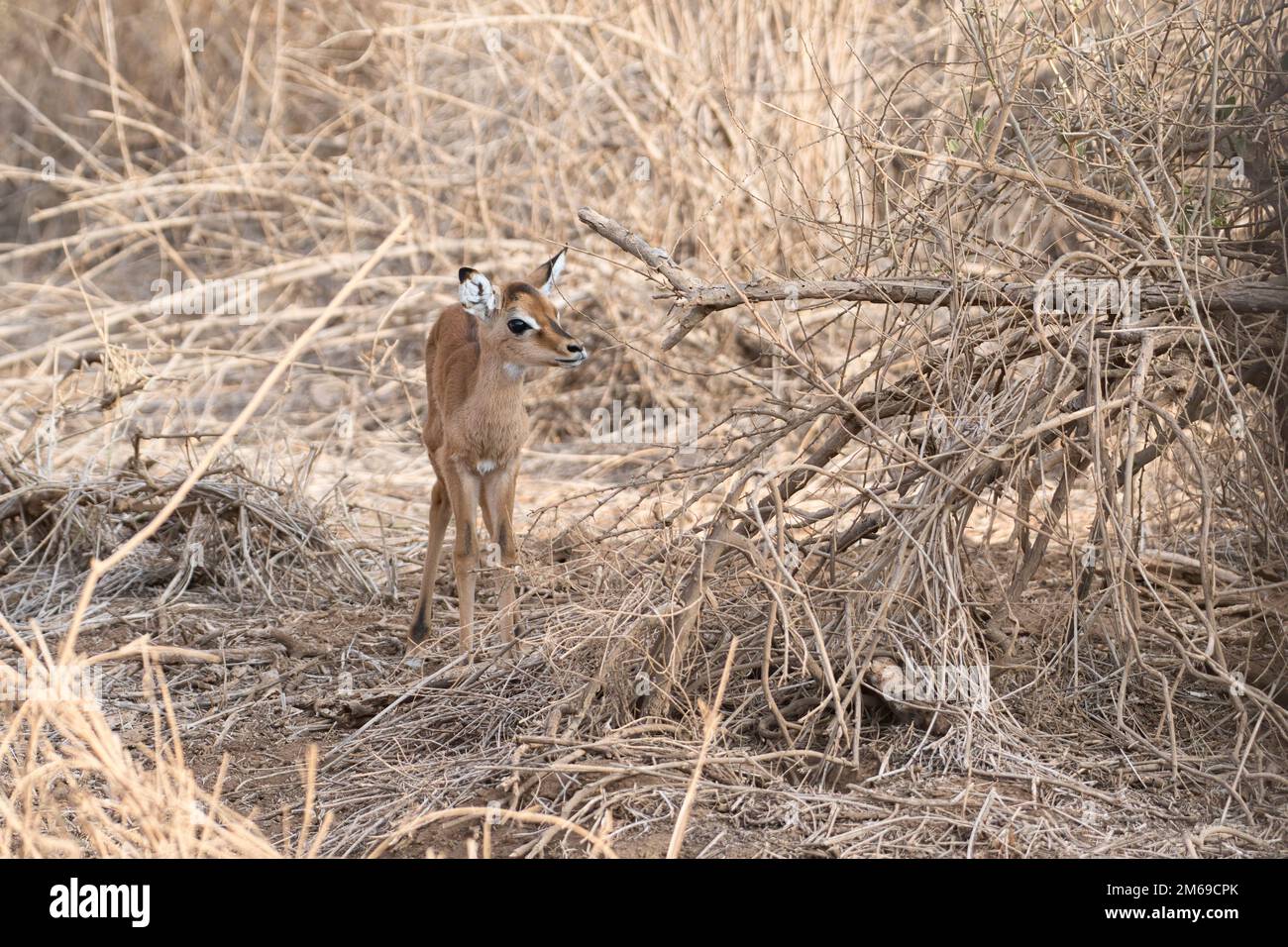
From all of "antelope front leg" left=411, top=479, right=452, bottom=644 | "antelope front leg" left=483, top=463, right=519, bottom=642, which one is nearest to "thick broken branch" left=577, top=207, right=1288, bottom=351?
"antelope front leg" left=483, top=463, right=519, bottom=642

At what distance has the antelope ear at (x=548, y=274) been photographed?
260 inches

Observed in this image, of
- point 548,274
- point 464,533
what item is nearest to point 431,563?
point 464,533

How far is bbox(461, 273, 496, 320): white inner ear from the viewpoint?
6301 mm

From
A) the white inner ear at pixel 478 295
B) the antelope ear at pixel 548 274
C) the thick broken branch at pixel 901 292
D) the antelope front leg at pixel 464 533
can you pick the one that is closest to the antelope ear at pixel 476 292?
the white inner ear at pixel 478 295

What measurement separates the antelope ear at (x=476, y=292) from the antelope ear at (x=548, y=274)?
34 cm

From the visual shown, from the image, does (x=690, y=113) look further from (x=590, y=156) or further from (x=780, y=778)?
(x=780, y=778)

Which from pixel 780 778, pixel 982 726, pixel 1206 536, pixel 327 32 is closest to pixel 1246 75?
pixel 1206 536

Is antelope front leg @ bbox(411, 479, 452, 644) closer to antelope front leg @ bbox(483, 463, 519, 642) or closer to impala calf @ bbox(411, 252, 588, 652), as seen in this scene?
impala calf @ bbox(411, 252, 588, 652)

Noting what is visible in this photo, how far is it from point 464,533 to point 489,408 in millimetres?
592

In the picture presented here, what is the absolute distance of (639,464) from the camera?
988 cm

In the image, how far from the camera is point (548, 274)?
22.0 feet

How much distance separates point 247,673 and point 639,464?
4.05m

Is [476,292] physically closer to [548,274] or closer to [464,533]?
[548,274]

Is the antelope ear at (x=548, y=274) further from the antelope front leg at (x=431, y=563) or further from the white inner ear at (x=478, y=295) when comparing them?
the antelope front leg at (x=431, y=563)
